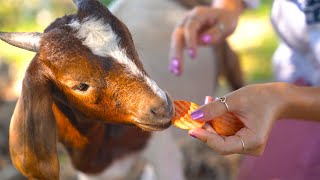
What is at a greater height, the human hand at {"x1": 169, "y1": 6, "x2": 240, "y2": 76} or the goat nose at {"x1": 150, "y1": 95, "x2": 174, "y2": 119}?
the goat nose at {"x1": 150, "y1": 95, "x2": 174, "y2": 119}

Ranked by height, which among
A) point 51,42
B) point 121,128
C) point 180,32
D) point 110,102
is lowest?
point 121,128

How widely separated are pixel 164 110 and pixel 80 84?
6.7 inches

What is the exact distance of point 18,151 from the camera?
1.23m

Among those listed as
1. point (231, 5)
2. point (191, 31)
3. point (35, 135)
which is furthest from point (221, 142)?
point (231, 5)

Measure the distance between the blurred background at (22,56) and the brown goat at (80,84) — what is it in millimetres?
1177

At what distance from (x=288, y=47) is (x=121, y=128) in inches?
22.3

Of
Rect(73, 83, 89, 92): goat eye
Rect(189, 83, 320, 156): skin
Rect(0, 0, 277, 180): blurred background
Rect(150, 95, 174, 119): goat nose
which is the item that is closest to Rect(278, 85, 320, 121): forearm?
Rect(189, 83, 320, 156): skin

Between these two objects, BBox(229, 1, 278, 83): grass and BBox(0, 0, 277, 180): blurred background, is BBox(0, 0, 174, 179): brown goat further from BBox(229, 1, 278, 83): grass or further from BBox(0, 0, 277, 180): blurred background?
BBox(229, 1, 278, 83): grass

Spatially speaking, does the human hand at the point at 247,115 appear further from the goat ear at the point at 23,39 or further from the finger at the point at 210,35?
the finger at the point at 210,35

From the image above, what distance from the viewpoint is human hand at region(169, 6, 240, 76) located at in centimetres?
177

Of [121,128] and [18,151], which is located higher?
[18,151]

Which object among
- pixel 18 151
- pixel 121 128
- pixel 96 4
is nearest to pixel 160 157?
pixel 121 128

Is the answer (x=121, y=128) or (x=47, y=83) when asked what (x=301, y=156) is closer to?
(x=121, y=128)

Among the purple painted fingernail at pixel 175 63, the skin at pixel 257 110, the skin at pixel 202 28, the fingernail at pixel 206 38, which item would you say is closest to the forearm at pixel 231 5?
the skin at pixel 202 28
